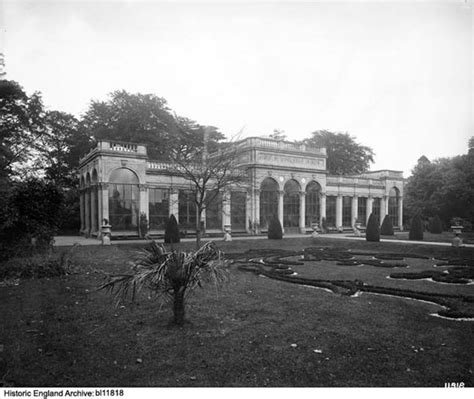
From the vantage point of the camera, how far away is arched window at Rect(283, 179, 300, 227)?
31.9 m

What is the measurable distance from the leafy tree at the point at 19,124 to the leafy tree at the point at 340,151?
132ft

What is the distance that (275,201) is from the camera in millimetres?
31188

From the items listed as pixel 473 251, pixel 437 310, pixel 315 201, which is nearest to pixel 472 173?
pixel 315 201

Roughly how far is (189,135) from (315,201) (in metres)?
18.5

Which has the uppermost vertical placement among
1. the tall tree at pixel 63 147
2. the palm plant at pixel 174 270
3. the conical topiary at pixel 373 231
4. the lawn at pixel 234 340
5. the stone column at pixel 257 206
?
the tall tree at pixel 63 147

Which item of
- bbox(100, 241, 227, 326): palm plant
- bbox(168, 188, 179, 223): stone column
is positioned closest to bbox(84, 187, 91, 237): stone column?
bbox(168, 188, 179, 223): stone column

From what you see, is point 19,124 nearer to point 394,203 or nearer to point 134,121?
point 134,121

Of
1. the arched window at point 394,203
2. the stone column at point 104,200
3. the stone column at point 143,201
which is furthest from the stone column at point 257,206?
the arched window at point 394,203

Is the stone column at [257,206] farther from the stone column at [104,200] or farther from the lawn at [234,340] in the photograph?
the lawn at [234,340]

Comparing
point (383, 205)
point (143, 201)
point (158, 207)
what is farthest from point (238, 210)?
point (383, 205)

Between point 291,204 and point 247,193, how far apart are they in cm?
554

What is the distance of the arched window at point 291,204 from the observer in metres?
31.9
